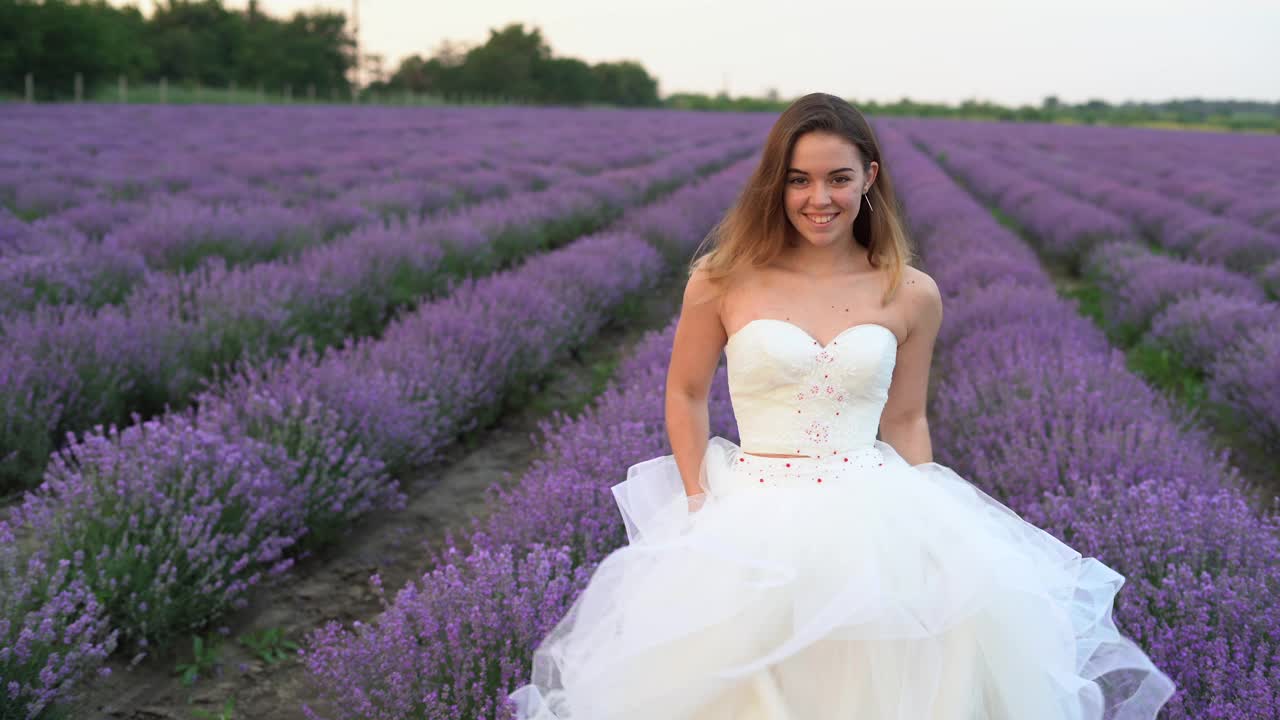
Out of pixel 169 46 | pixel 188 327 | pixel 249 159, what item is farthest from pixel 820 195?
pixel 169 46

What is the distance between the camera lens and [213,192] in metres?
8.55

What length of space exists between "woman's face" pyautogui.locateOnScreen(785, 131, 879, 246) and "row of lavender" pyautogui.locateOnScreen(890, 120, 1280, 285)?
653cm

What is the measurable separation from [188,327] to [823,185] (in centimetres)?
351

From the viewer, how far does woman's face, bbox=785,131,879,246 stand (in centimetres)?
158

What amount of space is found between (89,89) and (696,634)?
32.8 m

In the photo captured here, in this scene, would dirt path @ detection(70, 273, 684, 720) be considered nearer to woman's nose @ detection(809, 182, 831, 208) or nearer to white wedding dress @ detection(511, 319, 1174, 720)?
white wedding dress @ detection(511, 319, 1174, 720)

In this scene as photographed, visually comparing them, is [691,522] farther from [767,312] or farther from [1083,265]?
[1083,265]

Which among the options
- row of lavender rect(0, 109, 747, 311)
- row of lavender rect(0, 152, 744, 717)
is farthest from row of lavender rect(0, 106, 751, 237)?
row of lavender rect(0, 152, 744, 717)

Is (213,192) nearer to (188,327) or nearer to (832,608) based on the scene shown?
(188,327)

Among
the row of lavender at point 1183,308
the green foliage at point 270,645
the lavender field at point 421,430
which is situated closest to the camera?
the lavender field at point 421,430

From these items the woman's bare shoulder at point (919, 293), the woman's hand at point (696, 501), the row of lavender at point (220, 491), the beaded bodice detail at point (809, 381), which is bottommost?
the row of lavender at point (220, 491)

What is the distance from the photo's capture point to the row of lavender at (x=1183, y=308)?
13.7ft

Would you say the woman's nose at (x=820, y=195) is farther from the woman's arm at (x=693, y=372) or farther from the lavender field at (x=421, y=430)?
the lavender field at (x=421, y=430)

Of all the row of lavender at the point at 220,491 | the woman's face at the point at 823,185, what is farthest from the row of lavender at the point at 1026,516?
the woman's face at the point at 823,185
